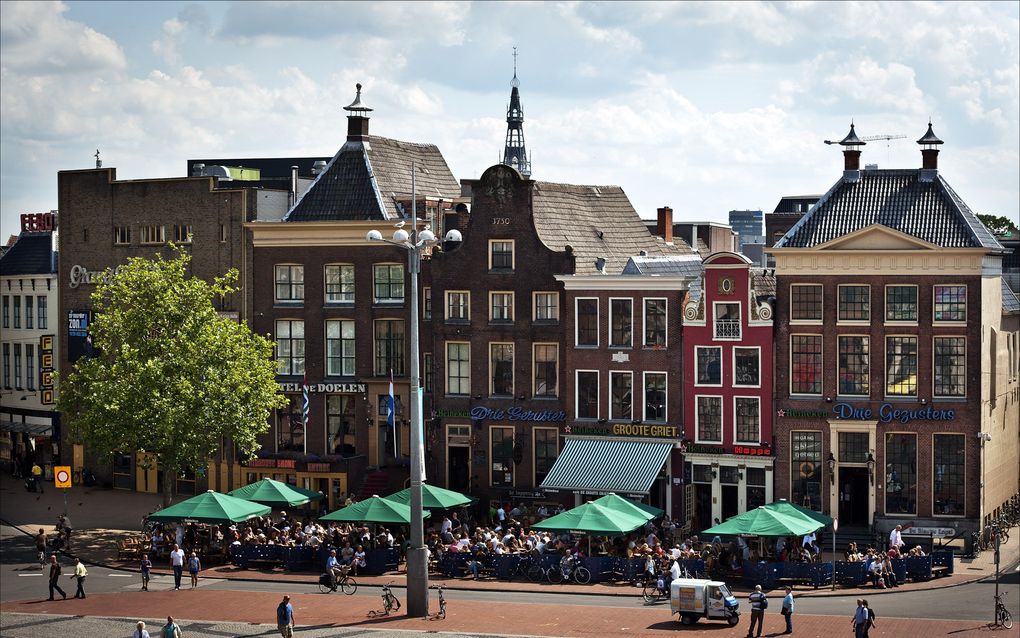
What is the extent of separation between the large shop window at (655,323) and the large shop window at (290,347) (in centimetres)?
1710

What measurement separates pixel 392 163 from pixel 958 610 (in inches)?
1462

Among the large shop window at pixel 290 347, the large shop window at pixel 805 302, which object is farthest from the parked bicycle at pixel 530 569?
the large shop window at pixel 290 347

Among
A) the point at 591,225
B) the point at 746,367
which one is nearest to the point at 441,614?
the point at 746,367

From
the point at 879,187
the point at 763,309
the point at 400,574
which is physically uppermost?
the point at 879,187

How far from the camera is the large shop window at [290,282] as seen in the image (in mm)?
76250

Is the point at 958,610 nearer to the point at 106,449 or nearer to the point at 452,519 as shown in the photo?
the point at 452,519

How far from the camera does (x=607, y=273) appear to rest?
7225 cm

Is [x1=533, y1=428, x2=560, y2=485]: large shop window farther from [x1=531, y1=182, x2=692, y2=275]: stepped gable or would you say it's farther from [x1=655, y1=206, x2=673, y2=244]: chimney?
[x1=655, y1=206, x2=673, y2=244]: chimney

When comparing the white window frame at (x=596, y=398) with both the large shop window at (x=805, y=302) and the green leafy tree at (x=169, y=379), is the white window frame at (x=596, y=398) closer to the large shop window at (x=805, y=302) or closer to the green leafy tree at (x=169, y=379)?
the large shop window at (x=805, y=302)

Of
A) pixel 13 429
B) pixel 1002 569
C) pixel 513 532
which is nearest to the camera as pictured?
pixel 1002 569

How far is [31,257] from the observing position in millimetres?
89062

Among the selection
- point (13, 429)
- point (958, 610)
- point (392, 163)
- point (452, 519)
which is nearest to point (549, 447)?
point (452, 519)

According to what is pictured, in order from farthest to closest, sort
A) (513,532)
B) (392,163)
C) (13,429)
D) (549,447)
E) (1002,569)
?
1. (13,429)
2. (392,163)
3. (549,447)
4. (513,532)
5. (1002,569)

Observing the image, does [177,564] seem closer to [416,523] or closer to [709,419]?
[416,523]
